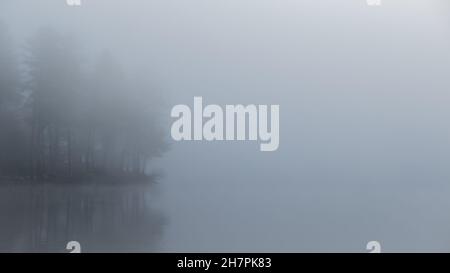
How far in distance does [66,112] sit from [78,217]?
43cm

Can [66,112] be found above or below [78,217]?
above

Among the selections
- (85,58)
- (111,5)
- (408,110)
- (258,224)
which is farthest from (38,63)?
(408,110)

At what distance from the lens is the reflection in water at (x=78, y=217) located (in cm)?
205

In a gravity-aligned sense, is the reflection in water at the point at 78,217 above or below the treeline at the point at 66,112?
below

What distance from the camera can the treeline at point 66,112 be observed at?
2.04m

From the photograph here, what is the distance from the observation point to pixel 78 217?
6.76 feet

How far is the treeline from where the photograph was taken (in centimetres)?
204

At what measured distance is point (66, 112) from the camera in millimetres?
2053

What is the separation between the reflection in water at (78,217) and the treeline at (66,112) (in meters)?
0.07

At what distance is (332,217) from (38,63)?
4.48 feet

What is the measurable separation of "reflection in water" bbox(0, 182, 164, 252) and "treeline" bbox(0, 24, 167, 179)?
0.07m

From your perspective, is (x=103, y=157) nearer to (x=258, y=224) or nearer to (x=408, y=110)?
(x=258, y=224)

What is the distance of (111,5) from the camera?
2.07 metres

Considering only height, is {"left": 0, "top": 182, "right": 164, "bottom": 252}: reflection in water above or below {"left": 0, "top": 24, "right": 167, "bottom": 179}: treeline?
below
